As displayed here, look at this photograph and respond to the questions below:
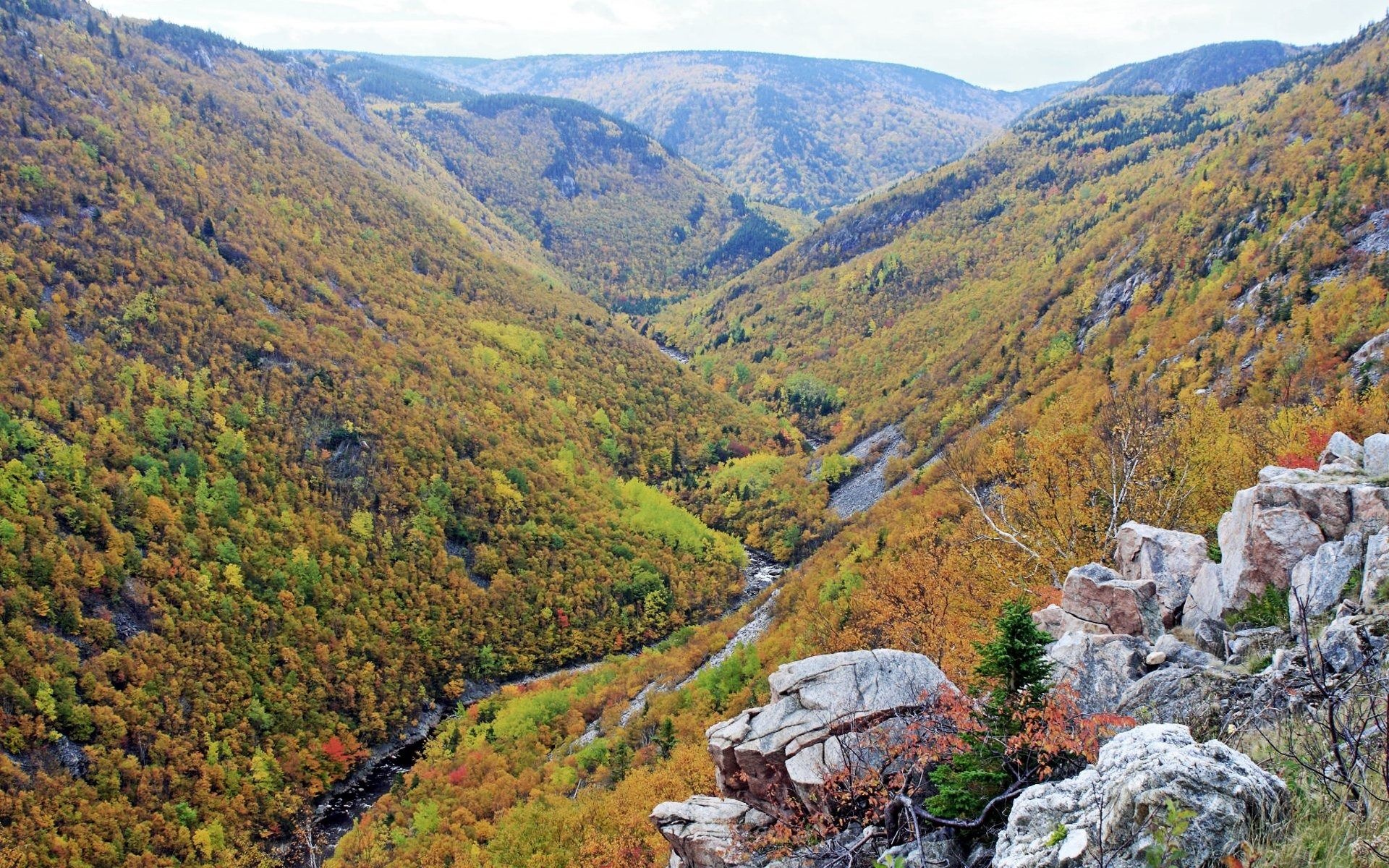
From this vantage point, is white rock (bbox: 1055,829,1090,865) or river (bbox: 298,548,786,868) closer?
white rock (bbox: 1055,829,1090,865)

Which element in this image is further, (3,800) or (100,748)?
(100,748)

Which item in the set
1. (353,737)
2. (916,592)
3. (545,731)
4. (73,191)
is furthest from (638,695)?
(73,191)

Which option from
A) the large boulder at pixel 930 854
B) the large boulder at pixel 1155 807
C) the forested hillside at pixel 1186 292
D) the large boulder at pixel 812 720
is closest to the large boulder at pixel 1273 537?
the large boulder at pixel 812 720

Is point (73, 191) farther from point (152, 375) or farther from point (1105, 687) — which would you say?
point (1105, 687)

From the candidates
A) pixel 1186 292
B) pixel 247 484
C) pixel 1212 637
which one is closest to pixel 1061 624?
pixel 1212 637

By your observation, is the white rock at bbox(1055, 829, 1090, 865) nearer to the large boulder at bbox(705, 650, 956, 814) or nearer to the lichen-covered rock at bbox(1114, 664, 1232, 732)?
the lichen-covered rock at bbox(1114, 664, 1232, 732)

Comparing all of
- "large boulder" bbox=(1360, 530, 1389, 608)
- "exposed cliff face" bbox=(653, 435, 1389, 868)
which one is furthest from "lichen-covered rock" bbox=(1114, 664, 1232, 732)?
"large boulder" bbox=(1360, 530, 1389, 608)
